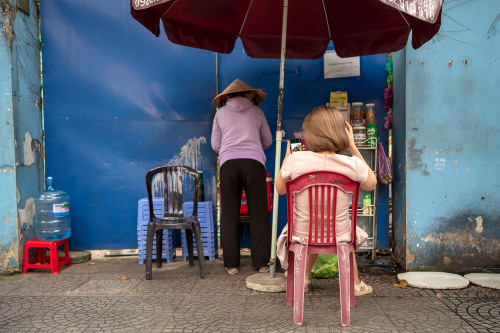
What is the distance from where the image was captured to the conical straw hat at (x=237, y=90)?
467 centimetres

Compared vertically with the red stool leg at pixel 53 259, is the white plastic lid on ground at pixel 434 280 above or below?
below

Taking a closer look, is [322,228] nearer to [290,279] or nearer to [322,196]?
[322,196]

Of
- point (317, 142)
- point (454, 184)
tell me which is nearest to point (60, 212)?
point (317, 142)

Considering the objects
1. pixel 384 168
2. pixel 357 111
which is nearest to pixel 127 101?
pixel 357 111

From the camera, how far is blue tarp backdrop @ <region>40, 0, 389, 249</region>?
5.42 meters

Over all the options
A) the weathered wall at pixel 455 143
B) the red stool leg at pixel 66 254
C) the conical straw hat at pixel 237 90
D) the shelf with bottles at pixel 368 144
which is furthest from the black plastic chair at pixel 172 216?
the weathered wall at pixel 455 143

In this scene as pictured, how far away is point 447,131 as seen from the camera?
4.45 meters

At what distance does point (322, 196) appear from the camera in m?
2.98

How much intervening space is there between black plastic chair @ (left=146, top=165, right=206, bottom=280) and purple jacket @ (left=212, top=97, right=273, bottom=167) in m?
0.49

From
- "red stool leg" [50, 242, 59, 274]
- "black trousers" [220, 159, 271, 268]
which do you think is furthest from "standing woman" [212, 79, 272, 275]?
"red stool leg" [50, 242, 59, 274]

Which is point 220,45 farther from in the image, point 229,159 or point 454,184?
point 454,184

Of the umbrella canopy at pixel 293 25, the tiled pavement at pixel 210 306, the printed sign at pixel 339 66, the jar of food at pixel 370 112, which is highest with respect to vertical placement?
the umbrella canopy at pixel 293 25

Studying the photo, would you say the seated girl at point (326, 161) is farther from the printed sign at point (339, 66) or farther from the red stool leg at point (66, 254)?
the red stool leg at point (66, 254)

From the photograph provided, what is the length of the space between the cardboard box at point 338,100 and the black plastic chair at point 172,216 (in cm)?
192
